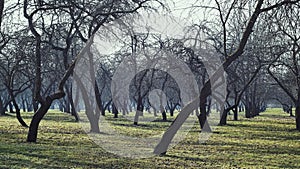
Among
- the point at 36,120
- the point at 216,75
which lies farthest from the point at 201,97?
the point at 36,120

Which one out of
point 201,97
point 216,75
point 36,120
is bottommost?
point 36,120

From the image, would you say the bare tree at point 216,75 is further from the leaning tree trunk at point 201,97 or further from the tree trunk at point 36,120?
the tree trunk at point 36,120

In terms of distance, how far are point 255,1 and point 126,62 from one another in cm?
2408

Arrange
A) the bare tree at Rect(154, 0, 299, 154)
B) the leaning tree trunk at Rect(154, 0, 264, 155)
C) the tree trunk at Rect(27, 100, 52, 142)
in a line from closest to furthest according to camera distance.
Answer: the bare tree at Rect(154, 0, 299, 154)
the leaning tree trunk at Rect(154, 0, 264, 155)
the tree trunk at Rect(27, 100, 52, 142)

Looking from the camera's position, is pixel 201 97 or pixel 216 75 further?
pixel 216 75

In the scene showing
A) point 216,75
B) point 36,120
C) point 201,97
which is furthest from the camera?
point 36,120

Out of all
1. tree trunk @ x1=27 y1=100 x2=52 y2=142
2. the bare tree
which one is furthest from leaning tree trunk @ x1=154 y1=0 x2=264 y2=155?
tree trunk @ x1=27 y1=100 x2=52 y2=142

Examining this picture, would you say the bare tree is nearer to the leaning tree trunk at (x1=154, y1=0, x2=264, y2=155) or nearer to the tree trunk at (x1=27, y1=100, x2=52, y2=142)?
the leaning tree trunk at (x1=154, y1=0, x2=264, y2=155)

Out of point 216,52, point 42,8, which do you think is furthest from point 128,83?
point 42,8

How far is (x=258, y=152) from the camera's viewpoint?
14883mm

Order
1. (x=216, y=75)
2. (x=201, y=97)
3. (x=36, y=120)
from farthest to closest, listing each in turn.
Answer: (x=36, y=120), (x=216, y=75), (x=201, y=97)

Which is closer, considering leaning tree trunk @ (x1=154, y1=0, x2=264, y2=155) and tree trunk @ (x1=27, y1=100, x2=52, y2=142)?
leaning tree trunk @ (x1=154, y1=0, x2=264, y2=155)

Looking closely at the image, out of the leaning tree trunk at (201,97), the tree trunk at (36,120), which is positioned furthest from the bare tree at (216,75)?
the tree trunk at (36,120)

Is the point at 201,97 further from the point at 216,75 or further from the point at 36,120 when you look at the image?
the point at 36,120
